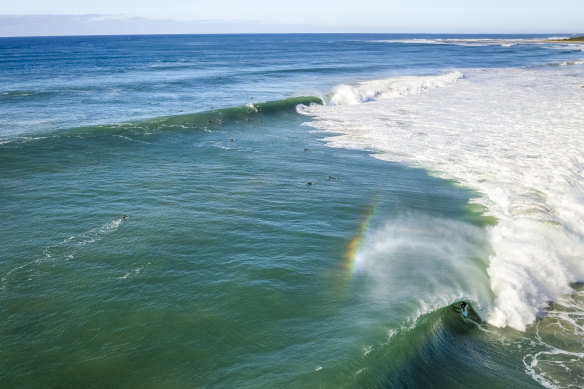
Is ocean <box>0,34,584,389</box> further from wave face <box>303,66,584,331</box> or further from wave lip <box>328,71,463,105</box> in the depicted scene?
wave lip <box>328,71,463,105</box>

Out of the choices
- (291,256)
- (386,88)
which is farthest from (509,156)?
(386,88)

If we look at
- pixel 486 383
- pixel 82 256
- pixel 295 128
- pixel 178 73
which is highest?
pixel 178 73

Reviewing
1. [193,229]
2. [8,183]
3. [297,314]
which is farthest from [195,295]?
[8,183]

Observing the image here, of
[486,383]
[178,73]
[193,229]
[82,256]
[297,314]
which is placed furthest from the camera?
[178,73]

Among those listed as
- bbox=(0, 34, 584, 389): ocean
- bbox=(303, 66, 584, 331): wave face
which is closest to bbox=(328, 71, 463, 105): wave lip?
bbox=(303, 66, 584, 331): wave face

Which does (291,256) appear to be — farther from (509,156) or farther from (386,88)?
(386,88)

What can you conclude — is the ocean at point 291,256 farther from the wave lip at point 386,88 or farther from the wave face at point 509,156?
A: the wave lip at point 386,88

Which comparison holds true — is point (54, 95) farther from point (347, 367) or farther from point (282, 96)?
point (347, 367)
